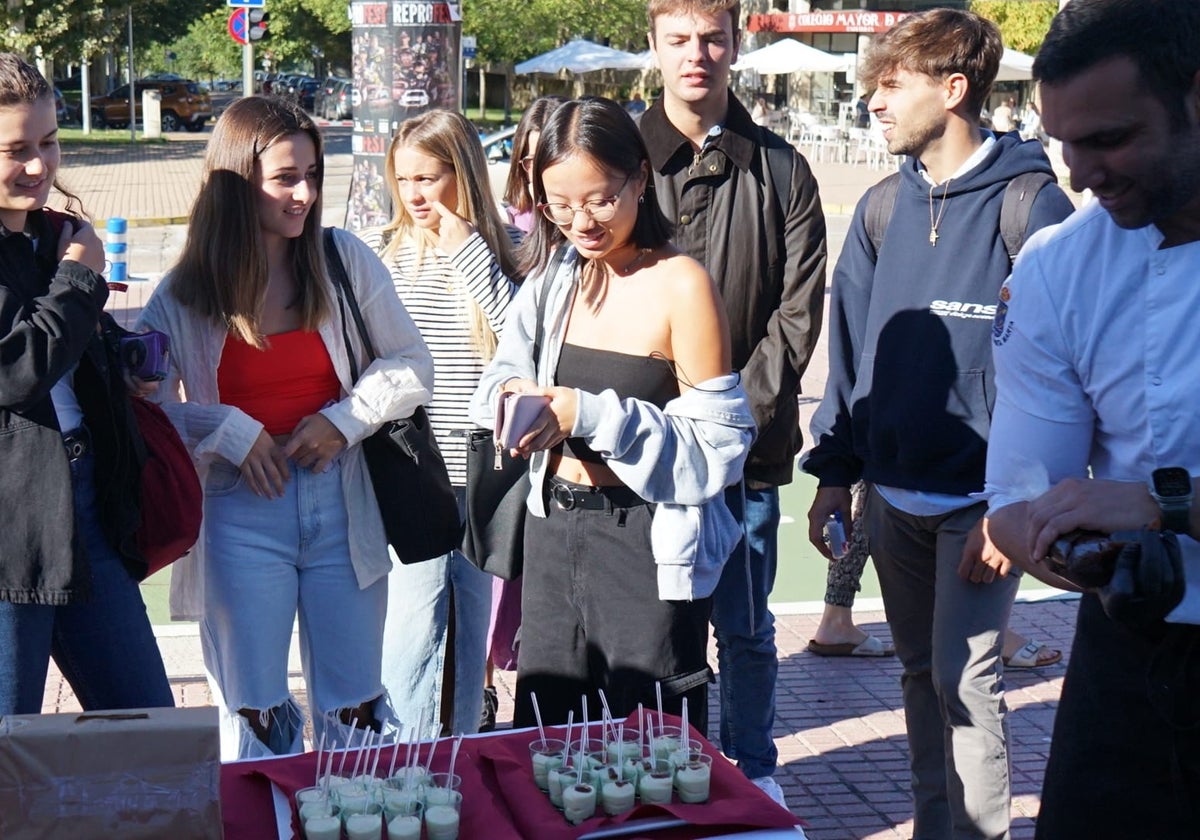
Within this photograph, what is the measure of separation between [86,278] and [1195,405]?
224cm

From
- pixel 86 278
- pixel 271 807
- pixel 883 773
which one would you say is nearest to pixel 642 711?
pixel 271 807

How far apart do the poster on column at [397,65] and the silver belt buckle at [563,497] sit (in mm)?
3189

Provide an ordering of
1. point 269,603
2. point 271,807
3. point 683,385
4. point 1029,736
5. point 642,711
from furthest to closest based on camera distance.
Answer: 1. point 1029,736
2. point 269,603
3. point 683,385
4. point 642,711
5. point 271,807

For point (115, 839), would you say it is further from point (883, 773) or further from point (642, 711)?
point (883, 773)

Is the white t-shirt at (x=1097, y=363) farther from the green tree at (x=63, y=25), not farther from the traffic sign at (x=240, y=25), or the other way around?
the green tree at (x=63, y=25)

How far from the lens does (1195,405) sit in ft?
7.32

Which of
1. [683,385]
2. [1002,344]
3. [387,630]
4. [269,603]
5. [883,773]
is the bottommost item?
[883,773]

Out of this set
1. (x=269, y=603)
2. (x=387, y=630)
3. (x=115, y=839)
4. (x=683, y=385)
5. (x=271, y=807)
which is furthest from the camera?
(x=387, y=630)

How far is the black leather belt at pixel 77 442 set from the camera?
301cm

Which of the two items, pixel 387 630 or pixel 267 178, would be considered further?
pixel 387 630

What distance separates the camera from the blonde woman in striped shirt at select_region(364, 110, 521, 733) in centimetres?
421

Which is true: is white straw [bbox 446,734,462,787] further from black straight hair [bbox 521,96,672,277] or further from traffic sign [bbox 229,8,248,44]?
traffic sign [bbox 229,8,248,44]

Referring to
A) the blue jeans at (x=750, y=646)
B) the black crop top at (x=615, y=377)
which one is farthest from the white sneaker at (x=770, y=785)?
the black crop top at (x=615, y=377)

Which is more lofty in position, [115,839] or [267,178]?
[267,178]
